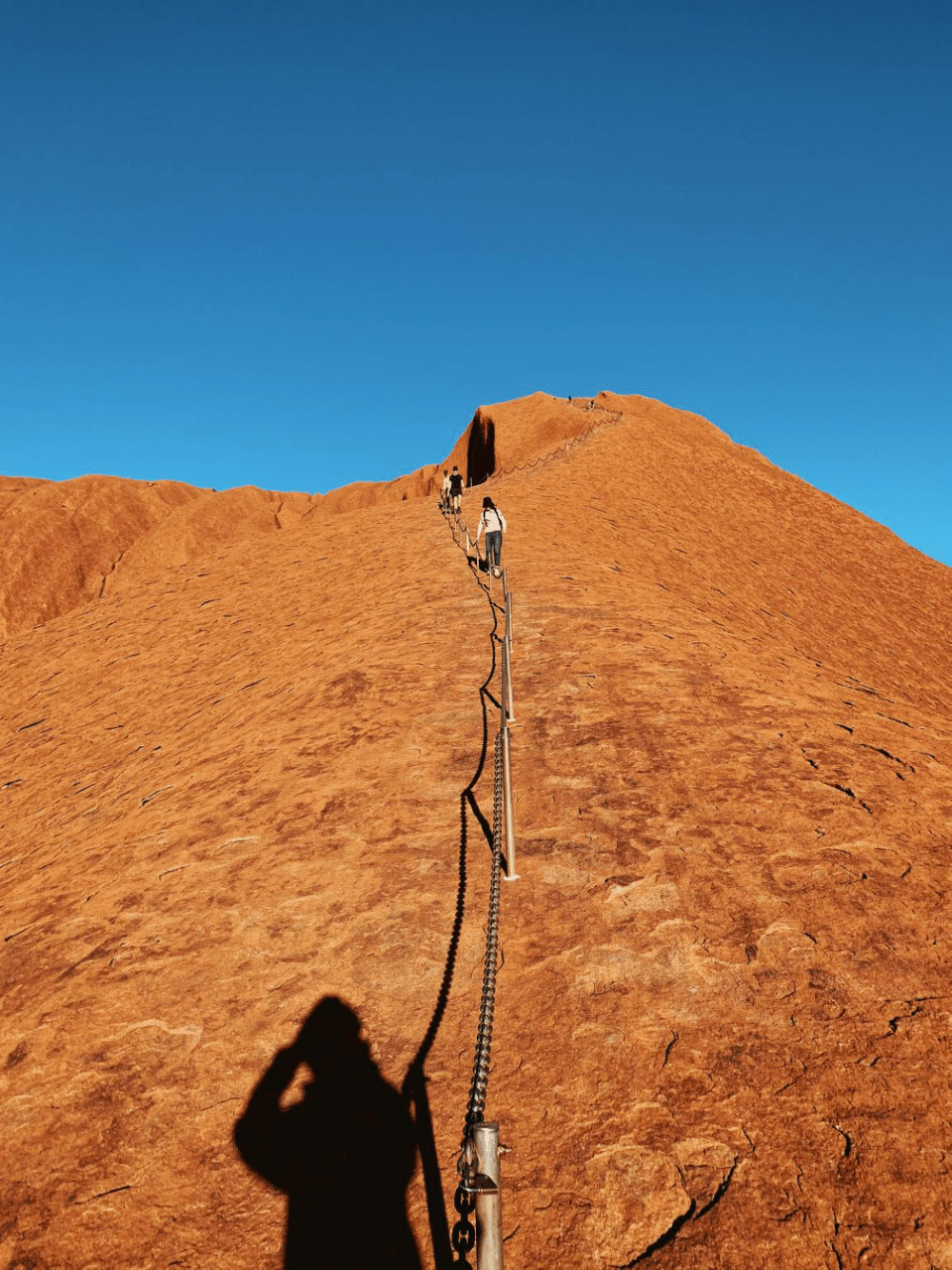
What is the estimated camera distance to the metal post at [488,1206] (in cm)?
225

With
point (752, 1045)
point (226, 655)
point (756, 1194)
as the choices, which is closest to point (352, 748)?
point (752, 1045)

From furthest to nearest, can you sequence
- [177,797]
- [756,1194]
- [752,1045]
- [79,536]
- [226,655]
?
[79,536] < [226,655] < [177,797] < [752,1045] < [756,1194]

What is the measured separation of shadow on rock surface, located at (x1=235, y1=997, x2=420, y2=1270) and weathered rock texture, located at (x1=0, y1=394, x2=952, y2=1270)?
0.11m

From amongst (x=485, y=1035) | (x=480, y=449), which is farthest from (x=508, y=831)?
(x=480, y=449)

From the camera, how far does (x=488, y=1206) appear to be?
2.28 m

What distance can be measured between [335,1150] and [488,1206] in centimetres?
203

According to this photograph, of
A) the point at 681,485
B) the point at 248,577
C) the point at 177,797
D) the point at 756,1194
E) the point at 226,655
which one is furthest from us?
the point at 681,485

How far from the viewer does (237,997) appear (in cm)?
499

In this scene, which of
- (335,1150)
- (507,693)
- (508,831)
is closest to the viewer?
(335,1150)

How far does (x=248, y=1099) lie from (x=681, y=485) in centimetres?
2902

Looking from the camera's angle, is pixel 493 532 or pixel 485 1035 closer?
pixel 485 1035

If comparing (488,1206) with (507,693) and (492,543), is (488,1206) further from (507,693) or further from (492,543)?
(492,543)

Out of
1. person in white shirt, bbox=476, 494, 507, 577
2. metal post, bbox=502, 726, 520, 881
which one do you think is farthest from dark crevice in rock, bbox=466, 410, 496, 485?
metal post, bbox=502, 726, 520, 881

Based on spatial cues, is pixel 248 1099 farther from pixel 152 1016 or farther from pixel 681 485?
pixel 681 485
